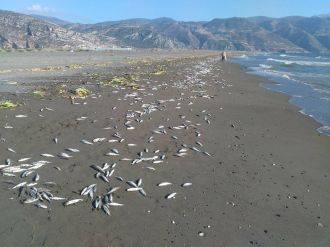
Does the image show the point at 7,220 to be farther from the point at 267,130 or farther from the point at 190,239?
the point at 267,130

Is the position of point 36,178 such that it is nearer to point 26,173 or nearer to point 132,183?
point 26,173

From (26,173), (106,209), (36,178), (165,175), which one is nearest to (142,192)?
(106,209)

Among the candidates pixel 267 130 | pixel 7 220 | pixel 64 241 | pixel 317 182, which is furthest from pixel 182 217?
pixel 267 130

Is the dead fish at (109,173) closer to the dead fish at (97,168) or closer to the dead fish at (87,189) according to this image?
the dead fish at (97,168)

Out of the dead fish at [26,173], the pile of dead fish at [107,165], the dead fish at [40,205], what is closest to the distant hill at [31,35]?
the pile of dead fish at [107,165]

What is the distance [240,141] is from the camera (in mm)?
13961

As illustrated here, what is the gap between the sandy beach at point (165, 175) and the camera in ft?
25.2

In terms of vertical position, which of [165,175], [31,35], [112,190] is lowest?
[31,35]

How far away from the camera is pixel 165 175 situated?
34.4 feet

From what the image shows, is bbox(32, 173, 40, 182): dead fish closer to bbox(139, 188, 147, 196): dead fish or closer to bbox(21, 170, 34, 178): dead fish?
bbox(21, 170, 34, 178): dead fish

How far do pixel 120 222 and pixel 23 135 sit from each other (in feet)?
23.4

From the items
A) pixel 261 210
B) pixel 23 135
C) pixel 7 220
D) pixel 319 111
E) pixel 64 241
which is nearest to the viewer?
pixel 64 241

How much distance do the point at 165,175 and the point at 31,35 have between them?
155236 mm

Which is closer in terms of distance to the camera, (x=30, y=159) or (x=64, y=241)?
(x=64, y=241)
